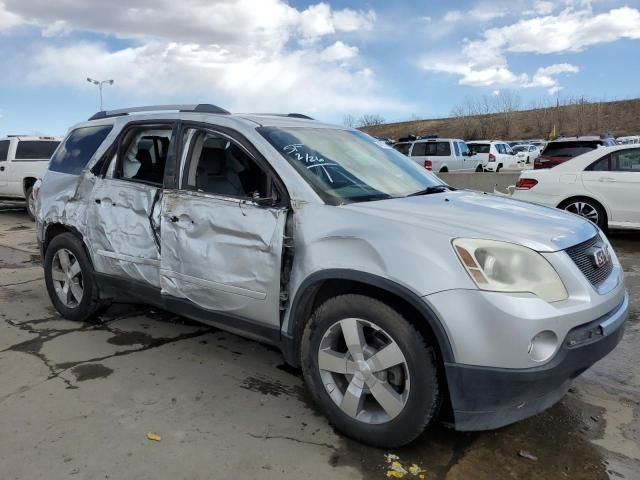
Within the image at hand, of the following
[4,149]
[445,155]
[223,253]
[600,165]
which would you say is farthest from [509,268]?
[445,155]

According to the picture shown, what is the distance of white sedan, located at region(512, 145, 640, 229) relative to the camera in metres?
8.53

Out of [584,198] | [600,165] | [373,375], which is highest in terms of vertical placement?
[600,165]

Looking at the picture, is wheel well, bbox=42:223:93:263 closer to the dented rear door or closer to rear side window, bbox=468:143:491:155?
the dented rear door

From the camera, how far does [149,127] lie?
4168 mm

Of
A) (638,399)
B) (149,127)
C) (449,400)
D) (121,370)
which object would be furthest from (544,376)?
(149,127)

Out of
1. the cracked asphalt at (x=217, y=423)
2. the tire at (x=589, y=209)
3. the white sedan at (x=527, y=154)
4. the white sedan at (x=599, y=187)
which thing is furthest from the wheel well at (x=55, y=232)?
the white sedan at (x=527, y=154)

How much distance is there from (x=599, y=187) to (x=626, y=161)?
→ 1.90ft

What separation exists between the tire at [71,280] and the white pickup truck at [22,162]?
30.2ft

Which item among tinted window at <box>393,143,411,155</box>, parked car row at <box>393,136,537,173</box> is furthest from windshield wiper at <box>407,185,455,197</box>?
tinted window at <box>393,143,411,155</box>

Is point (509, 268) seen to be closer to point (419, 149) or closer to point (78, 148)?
point (78, 148)

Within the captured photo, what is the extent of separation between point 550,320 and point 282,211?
150cm

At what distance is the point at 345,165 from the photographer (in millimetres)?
3496

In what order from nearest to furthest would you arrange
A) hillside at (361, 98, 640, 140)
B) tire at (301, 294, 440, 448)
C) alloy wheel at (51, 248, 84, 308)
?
tire at (301, 294, 440, 448) → alloy wheel at (51, 248, 84, 308) → hillside at (361, 98, 640, 140)

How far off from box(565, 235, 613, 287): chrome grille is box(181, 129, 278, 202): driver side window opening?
1.76 metres
